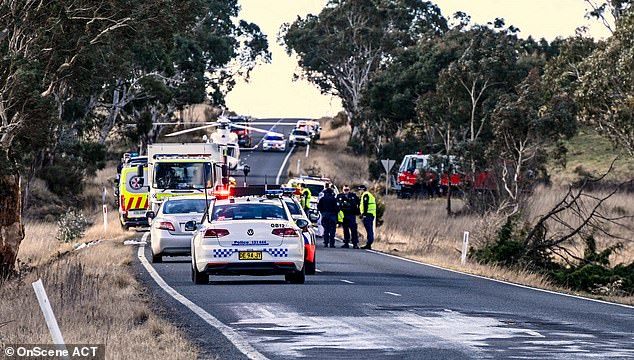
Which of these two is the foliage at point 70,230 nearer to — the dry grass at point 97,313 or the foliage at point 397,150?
the dry grass at point 97,313

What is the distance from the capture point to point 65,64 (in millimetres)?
33250

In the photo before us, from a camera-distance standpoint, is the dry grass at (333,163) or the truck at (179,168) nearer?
the truck at (179,168)

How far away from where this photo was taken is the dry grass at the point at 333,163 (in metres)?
82.5

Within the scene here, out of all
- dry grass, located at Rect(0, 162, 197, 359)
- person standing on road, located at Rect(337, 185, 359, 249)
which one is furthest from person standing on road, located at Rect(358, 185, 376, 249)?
dry grass, located at Rect(0, 162, 197, 359)

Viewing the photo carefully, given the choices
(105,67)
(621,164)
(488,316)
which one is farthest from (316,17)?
(488,316)

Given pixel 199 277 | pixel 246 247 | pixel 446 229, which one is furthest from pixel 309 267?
pixel 446 229

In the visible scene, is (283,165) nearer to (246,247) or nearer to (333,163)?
(333,163)

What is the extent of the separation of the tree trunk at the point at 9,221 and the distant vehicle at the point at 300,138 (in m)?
80.4

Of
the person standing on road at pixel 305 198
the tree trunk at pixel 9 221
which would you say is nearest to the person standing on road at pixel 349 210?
the person standing on road at pixel 305 198

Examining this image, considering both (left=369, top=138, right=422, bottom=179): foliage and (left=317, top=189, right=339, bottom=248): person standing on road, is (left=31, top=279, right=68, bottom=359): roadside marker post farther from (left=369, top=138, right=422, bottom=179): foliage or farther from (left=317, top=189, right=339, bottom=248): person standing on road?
(left=369, top=138, right=422, bottom=179): foliage

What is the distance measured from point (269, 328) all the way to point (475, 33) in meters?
53.5

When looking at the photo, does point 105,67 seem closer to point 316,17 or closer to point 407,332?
point 407,332

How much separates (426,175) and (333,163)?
2373cm

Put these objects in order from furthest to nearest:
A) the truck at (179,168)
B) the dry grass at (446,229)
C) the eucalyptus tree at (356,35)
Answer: the eucalyptus tree at (356,35) → the truck at (179,168) → the dry grass at (446,229)
